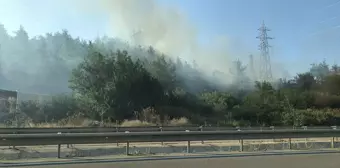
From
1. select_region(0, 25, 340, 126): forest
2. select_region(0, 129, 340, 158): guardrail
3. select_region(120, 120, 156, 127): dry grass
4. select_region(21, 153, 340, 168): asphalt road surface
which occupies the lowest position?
select_region(21, 153, 340, 168): asphalt road surface

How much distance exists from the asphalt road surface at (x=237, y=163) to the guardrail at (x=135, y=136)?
2717mm

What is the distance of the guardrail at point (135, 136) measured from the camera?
1437cm

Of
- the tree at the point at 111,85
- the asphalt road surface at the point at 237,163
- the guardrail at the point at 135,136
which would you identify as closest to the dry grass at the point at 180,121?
the tree at the point at 111,85

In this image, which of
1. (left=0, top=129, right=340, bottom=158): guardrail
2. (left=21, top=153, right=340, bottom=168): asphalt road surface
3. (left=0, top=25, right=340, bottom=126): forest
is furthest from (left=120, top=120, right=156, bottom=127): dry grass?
(left=21, top=153, right=340, bottom=168): asphalt road surface

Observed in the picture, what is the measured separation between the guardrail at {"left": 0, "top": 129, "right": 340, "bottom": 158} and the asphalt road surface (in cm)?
272

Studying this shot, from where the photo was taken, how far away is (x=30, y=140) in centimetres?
1441

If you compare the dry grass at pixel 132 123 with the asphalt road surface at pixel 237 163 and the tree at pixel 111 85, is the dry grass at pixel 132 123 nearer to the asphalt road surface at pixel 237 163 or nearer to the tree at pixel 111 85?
the tree at pixel 111 85

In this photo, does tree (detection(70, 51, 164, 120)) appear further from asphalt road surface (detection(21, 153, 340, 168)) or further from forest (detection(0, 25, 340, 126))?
asphalt road surface (detection(21, 153, 340, 168))

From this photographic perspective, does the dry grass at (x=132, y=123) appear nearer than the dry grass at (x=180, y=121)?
Yes

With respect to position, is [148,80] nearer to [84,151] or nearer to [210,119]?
[210,119]

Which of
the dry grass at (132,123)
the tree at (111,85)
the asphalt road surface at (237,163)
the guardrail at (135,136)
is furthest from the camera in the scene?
the tree at (111,85)

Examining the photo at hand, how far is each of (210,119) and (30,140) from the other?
32472 mm

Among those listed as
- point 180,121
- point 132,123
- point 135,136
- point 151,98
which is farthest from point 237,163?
point 151,98

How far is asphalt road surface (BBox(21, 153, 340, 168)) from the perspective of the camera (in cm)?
1235
